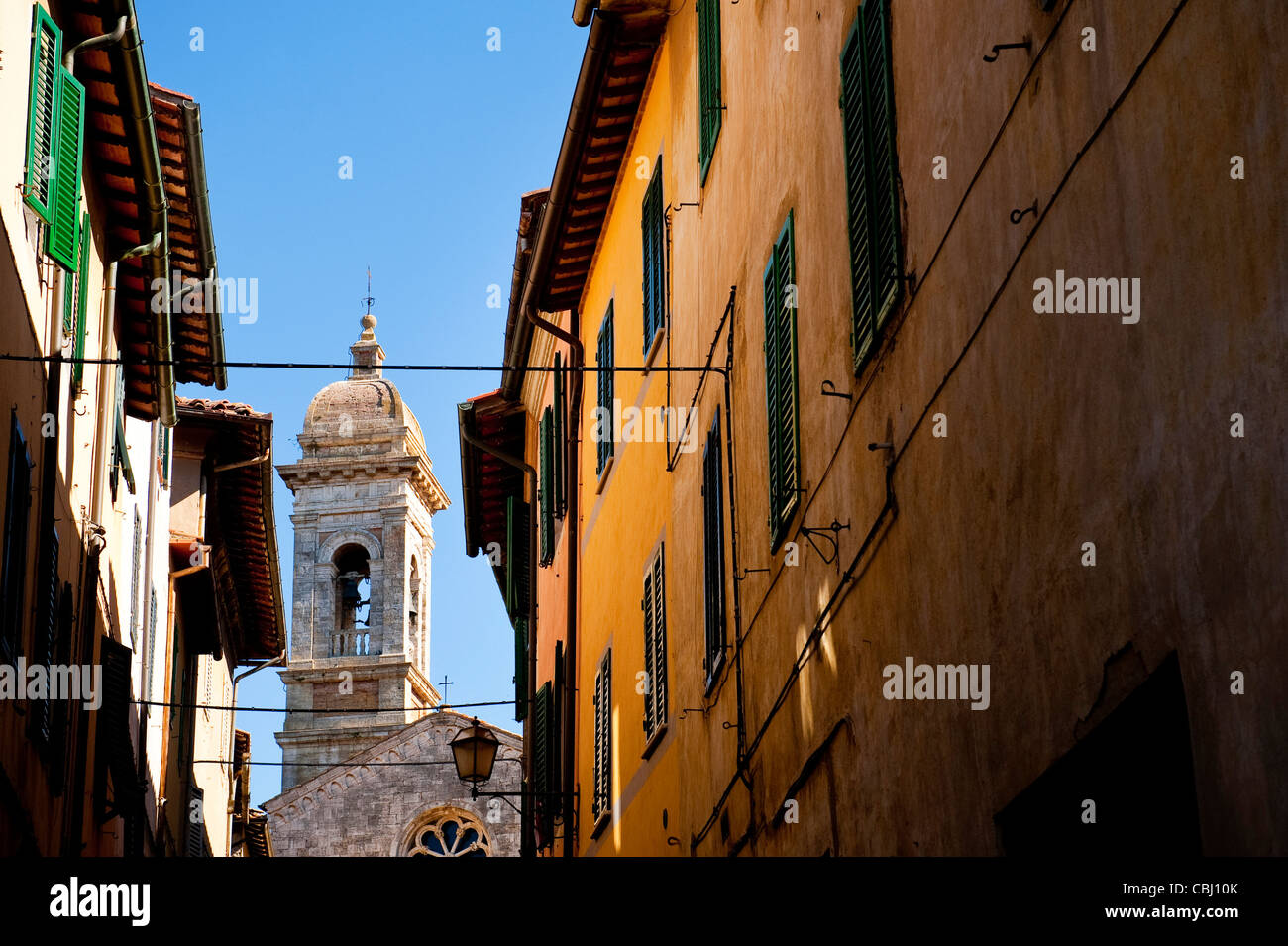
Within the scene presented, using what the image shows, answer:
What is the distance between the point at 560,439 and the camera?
19375 mm

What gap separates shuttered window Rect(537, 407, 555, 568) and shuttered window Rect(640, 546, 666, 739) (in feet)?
20.7

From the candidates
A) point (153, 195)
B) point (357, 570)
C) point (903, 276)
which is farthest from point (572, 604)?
point (357, 570)

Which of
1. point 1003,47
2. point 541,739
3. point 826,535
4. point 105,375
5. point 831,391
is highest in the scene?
point 105,375

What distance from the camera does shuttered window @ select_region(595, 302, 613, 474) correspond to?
16188 mm

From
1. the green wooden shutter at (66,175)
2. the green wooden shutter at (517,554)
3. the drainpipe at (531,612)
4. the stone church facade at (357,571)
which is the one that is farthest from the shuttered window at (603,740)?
the stone church facade at (357,571)

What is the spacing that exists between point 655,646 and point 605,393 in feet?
12.1

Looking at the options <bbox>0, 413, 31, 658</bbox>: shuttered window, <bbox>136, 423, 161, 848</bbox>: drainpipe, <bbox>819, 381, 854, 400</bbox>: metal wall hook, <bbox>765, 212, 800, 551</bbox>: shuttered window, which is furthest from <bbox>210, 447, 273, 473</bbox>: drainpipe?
<bbox>819, 381, 854, 400</bbox>: metal wall hook

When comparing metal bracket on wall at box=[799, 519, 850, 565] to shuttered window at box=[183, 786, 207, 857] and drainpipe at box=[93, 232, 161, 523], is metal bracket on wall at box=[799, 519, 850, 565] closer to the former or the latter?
drainpipe at box=[93, 232, 161, 523]

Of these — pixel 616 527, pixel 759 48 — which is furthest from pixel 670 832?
pixel 759 48

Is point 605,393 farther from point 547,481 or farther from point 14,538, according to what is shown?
point 14,538

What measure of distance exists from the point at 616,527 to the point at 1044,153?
34.4ft

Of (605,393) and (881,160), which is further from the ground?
(605,393)

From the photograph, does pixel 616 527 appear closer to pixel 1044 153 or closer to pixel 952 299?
pixel 952 299
